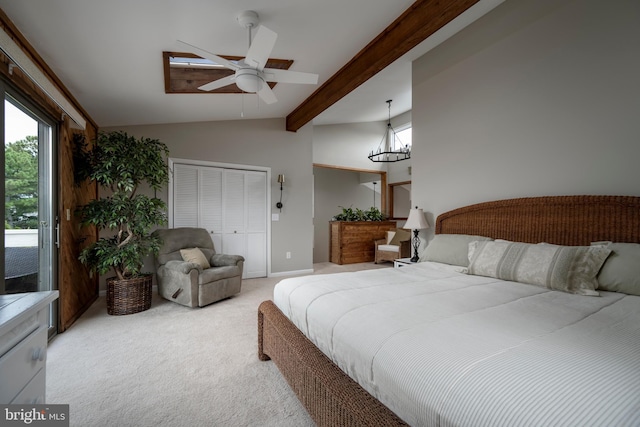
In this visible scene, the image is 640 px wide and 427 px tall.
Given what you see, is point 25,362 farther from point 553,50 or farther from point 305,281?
point 553,50

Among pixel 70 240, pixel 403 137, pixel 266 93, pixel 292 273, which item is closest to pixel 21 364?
pixel 266 93

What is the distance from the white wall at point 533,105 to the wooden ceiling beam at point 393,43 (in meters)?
0.94

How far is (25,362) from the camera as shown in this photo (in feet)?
3.00

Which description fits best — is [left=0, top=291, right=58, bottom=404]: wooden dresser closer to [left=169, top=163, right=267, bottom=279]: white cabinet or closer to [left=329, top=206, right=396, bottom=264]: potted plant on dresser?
[left=169, top=163, right=267, bottom=279]: white cabinet

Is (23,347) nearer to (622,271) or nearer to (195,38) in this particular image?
(195,38)

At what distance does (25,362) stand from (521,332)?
1.73 metres

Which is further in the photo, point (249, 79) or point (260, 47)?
point (249, 79)

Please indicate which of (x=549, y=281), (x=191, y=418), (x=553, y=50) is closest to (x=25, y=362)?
(x=191, y=418)

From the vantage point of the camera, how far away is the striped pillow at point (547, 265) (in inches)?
69.7

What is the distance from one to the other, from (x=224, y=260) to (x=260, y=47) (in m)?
2.63

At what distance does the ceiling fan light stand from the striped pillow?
7.59ft

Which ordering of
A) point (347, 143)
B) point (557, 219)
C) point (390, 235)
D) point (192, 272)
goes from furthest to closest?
1. point (347, 143)
2. point (390, 235)
3. point (192, 272)
4. point (557, 219)

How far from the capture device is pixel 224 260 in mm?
3730

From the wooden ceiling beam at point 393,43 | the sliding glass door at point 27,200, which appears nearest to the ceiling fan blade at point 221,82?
the sliding glass door at point 27,200
